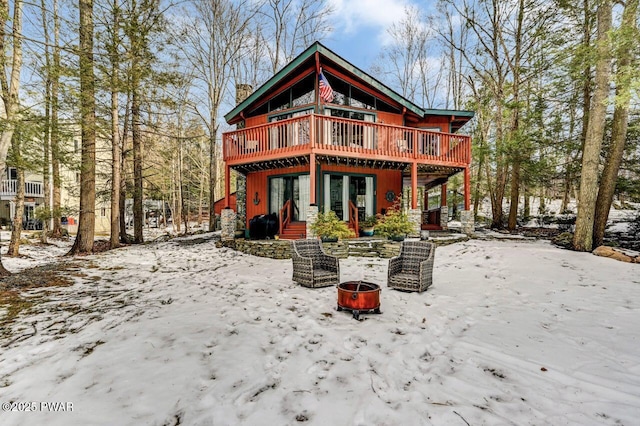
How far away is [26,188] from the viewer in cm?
1922

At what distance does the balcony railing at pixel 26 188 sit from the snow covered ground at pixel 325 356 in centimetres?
2080

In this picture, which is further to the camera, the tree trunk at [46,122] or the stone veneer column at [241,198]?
the stone veneer column at [241,198]

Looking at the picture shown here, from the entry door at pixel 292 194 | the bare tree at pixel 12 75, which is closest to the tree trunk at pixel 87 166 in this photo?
the bare tree at pixel 12 75

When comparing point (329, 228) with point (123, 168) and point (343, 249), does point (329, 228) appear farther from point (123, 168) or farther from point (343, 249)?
point (123, 168)

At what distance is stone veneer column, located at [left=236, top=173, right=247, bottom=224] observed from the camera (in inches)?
487

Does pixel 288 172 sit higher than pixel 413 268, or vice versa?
pixel 288 172

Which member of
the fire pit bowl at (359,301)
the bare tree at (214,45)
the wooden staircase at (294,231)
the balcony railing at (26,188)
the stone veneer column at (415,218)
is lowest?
the fire pit bowl at (359,301)

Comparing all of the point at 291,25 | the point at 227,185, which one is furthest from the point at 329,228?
the point at 291,25

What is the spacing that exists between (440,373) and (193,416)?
214 centimetres

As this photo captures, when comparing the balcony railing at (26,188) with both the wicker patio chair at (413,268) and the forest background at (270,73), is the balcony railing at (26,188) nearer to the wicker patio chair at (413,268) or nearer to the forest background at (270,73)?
the forest background at (270,73)

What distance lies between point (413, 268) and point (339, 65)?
789cm

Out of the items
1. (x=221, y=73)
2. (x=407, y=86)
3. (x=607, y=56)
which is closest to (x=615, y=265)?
(x=607, y=56)

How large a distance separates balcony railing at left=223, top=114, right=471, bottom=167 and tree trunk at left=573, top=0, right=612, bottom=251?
3568mm

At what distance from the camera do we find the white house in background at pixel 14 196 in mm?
18656
